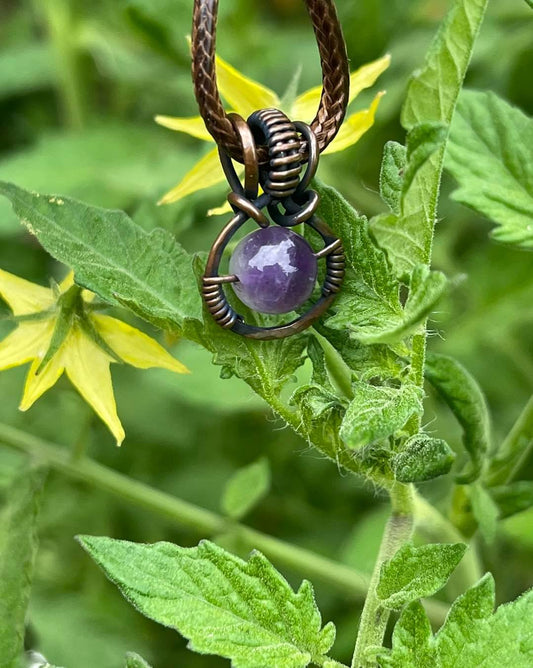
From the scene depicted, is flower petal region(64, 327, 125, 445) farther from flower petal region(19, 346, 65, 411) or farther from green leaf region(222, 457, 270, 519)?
green leaf region(222, 457, 270, 519)

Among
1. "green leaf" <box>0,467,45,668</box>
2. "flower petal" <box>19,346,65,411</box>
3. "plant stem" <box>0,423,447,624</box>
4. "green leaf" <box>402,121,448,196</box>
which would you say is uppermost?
"green leaf" <box>402,121,448,196</box>

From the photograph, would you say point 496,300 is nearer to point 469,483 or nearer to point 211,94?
point 469,483

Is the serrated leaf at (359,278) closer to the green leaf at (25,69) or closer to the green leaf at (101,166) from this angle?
the green leaf at (101,166)

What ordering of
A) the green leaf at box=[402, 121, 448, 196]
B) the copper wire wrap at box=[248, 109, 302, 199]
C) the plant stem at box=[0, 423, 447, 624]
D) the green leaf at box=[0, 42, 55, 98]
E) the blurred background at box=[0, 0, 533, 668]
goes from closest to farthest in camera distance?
the green leaf at box=[402, 121, 448, 196] < the copper wire wrap at box=[248, 109, 302, 199] < the plant stem at box=[0, 423, 447, 624] < the blurred background at box=[0, 0, 533, 668] < the green leaf at box=[0, 42, 55, 98]

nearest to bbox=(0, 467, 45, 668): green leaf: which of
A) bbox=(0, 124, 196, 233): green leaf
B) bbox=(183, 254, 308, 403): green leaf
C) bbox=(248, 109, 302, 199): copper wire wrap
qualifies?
bbox=(183, 254, 308, 403): green leaf

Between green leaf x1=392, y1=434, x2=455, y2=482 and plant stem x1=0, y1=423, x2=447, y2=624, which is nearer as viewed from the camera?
green leaf x1=392, y1=434, x2=455, y2=482

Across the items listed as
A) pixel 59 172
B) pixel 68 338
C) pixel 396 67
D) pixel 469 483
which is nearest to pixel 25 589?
pixel 68 338

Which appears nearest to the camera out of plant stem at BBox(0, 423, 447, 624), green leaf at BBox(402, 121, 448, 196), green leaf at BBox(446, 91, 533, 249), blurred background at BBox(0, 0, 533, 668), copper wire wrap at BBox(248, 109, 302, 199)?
green leaf at BBox(402, 121, 448, 196)
